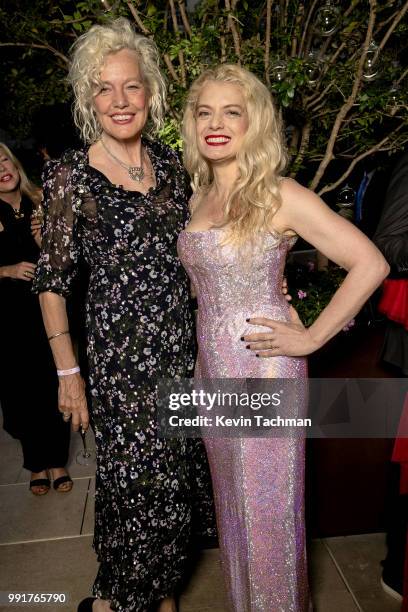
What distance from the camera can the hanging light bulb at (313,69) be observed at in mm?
2350

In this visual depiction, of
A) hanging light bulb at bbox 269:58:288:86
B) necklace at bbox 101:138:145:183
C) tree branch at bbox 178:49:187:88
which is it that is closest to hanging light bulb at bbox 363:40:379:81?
hanging light bulb at bbox 269:58:288:86

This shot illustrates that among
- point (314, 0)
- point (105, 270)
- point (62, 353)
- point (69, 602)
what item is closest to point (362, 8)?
point (314, 0)

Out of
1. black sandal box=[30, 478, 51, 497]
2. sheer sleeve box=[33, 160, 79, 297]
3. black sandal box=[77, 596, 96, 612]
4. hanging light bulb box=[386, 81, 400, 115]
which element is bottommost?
black sandal box=[77, 596, 96, 612]

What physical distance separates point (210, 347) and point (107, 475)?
2.10ft

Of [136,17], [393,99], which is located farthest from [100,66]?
[393,99]

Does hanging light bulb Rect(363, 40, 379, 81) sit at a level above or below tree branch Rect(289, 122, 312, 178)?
above

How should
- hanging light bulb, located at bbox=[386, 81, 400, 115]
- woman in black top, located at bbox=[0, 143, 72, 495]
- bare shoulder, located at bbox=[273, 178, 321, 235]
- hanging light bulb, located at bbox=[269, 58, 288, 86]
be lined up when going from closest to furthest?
bare shoulder, located at bbox=[273, 178, 321, 235] < hanging light bulb, located at bbox=[269, 58, 288, 86] < hanging light bulb, located at bbox=[386, 81, 400, 115] < woman in black top, located at bbox=[0, 143, 72, 495]

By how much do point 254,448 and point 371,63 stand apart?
5.60ft

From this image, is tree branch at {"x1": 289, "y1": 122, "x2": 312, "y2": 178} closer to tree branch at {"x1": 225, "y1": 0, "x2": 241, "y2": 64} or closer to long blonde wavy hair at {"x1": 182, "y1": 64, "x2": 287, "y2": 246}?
tree branch at {"x1": 225, "y1": 0, "x2": 241, "y2": 64}

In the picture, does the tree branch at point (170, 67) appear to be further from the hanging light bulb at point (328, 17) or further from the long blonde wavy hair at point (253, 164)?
the long blonde wavy hair at point (253, 164)

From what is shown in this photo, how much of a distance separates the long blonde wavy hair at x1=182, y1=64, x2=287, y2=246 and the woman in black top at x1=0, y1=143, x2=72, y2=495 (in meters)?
1.51

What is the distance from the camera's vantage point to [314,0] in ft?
8.54

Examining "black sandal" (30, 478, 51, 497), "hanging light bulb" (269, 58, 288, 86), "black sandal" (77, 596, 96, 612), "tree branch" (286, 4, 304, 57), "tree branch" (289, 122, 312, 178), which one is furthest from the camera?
"black sandal" (30, 478, 51, 497)

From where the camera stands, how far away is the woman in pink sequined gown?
1656 millimetres
